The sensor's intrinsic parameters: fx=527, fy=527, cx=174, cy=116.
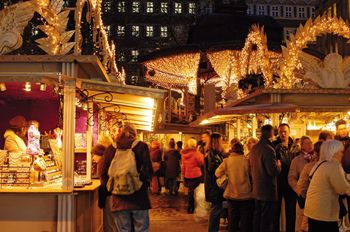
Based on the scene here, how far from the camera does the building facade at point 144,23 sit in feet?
232

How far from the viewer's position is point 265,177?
817 centimetres

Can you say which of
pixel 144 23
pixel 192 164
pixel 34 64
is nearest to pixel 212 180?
pixel 34 64

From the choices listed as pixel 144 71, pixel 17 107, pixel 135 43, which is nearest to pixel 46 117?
pixel 17 107

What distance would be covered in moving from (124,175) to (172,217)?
5.77 meters

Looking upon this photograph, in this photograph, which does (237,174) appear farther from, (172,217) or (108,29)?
(108,29)

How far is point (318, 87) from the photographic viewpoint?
11.4 m

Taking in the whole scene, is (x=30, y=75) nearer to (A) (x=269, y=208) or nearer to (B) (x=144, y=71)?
(A) (x=269, y=208)

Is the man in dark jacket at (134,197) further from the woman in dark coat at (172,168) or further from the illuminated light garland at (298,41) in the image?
the woman in dark coat at (172,168)

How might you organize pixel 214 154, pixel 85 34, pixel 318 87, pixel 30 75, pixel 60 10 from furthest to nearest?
pixel 85 34 < pixel 318 87 < pixel 214 154 < pixel 60 10 < pixel 30 75

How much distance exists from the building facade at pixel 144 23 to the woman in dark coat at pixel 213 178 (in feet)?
197

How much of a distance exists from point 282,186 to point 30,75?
4512 millimetres

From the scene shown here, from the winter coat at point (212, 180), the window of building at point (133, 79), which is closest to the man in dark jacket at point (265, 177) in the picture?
the winter coat at point (212, 180)

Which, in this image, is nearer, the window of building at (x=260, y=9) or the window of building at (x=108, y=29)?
the window of building at (x=260, y=9)

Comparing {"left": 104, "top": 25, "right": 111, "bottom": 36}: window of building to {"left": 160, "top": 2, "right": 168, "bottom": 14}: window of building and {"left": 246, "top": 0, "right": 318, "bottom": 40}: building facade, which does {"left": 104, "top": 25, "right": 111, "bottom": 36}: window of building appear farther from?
{"left": 246, "top": 0, "right": 318, "bottom": 40}: building facade
